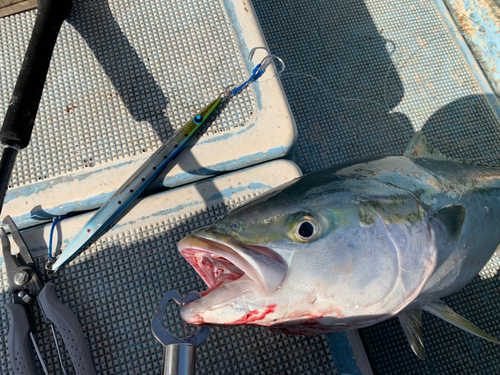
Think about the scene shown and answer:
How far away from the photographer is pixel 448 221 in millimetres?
1077

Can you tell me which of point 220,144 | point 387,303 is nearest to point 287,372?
point 387,303

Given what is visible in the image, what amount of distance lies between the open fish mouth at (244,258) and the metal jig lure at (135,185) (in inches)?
20.0

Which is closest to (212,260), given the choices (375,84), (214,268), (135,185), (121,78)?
(214,268)

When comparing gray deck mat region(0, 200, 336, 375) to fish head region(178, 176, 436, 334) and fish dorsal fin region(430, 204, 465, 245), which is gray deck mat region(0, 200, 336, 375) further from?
fish dorsal fin region(430, 204, 465, 245)

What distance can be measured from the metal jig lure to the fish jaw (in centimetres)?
52

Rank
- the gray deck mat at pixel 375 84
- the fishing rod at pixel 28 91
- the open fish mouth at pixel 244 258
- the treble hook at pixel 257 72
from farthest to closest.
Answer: the gray deck mat at pixel 375 84, the treble hook at pixel 257 72, the fishing rod at pixel 28 91, the open fish mouth at pixel 244 258

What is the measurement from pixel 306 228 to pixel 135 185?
0.75 metres

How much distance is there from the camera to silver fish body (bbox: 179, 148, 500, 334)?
894mm

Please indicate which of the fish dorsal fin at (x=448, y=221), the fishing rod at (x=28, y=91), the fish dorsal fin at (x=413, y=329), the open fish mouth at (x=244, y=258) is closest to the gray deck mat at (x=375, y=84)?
the fish dorsal fin at (x=413, y=329)

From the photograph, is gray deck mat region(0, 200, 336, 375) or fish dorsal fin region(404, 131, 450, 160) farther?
fish dorsal fin region(404, 131, 450, 160)

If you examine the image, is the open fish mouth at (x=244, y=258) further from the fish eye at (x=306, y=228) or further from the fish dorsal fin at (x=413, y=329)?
the fish dorsal fin at (x=413, y=329)

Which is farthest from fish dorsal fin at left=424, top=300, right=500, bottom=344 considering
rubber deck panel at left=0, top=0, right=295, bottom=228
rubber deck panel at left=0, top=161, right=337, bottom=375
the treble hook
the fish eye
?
the treble hook

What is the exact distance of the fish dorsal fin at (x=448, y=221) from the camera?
1.06 meters

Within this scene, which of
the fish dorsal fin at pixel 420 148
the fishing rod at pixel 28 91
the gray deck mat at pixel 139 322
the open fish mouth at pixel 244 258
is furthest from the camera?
the fish dorsal fin at pixel 420 148
